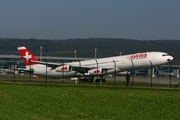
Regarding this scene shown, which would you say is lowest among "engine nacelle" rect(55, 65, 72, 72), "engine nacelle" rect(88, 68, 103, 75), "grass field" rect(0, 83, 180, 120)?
"grass field" rect(0, 83, 180, 120)

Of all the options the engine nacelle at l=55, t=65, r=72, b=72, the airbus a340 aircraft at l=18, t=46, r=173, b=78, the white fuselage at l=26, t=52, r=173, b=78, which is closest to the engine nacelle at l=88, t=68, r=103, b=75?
the airbus a340 aircraft at l=18, t=46, r=173, b=78

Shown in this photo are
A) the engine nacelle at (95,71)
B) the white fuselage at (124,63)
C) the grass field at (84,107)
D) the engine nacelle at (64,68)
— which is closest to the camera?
the grass field at (84,107)

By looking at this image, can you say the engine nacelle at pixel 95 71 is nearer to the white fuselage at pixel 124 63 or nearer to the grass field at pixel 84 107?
the white fuselage at pixel 124 63

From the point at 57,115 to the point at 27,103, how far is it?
14.8 feet

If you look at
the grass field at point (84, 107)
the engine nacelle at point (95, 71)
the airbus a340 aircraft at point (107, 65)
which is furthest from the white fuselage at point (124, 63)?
the grass field at point (84, 107)

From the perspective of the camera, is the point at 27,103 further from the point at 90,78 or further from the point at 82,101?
the point at 90,78

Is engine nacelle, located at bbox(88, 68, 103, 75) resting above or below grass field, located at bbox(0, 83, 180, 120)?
above

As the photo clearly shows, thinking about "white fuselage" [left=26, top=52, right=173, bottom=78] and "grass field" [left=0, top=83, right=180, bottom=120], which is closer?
"grass field" [left=0, top=83, right=180, bottom=120]

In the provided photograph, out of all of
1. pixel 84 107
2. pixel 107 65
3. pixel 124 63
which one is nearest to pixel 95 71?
pixel 107 65

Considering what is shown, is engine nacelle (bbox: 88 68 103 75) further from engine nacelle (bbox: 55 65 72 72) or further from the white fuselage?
engine nacelle (bbox: 55 65 72 72)

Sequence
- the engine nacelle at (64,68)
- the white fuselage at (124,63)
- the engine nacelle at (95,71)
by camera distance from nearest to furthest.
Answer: the white fuselage at (124,63) → the engine nacelle at (95,71) → the engine nacelle at (64,68)

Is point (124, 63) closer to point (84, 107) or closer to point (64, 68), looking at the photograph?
point (64, 68)

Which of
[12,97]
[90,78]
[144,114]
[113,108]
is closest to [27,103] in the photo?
[12,97]

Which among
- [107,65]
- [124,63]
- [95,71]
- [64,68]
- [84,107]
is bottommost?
[84,107]
